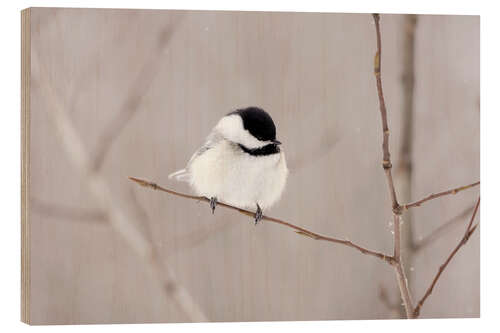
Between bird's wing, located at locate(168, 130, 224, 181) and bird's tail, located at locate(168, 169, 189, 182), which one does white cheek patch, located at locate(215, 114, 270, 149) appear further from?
bird's tail, located at locate(168, 169, 189, 182)

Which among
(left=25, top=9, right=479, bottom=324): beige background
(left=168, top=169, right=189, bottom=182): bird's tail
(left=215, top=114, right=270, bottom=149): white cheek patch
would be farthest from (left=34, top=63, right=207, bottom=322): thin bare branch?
(left=215, top=114, right=270, bottom=149): white cheek patch

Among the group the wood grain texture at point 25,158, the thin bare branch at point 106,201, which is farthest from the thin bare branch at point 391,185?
the wood grain texture at point 25,158

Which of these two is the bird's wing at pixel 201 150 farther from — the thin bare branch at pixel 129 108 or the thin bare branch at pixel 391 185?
the thin bare branch at pixel 391 185

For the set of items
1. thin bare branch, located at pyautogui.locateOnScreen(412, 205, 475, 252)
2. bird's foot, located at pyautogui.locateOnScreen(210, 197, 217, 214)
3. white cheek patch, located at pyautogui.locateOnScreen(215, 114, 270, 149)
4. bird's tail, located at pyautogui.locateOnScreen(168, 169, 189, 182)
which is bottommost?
thin bare branch, located at pyautogui.locateOnScreen(412, 205, 475, 252)

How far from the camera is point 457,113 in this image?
2613mm

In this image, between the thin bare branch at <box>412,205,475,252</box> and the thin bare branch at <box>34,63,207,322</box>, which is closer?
the thin bare branch at <box>34,63,207,322</box>

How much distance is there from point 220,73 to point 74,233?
0.76 metres

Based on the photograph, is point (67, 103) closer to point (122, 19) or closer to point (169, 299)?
point (122, 19)

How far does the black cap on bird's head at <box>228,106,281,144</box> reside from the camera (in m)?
2.31

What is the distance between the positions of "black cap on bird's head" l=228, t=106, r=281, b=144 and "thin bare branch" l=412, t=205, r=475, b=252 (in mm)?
711

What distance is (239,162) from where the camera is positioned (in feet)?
7.56

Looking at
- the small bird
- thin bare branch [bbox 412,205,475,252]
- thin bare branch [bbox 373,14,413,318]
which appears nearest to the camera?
thin bare branch [bbox 373,14,413,318]

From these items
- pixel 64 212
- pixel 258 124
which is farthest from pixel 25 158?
pixel 258 124

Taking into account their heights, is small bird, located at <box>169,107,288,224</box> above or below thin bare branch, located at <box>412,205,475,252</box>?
above
